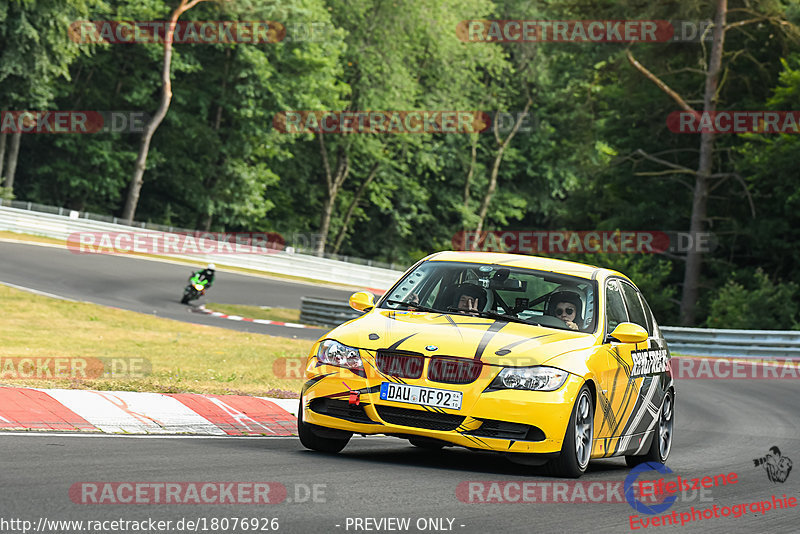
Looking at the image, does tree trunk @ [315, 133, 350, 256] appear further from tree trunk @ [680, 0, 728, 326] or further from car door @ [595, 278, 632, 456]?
car door @ [595, 278, 632, 456]

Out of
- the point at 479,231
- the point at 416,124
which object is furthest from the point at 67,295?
the point at 479,231

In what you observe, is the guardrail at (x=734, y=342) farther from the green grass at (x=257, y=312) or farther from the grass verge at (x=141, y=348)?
the green grass at (x=257, y=312)

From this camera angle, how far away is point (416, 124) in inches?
2694

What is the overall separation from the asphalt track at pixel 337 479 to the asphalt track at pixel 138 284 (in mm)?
17178

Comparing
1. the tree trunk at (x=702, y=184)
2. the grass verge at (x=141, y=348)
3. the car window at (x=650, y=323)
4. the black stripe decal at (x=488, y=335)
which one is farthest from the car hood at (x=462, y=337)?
the tree trunk at (x=702, y=184)

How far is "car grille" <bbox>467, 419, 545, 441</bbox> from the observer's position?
8.17m

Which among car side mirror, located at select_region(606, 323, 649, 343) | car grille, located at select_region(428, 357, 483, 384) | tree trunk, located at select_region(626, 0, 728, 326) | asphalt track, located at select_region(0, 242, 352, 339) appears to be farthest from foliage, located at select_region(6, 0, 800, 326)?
car grille, located at select_region(428, 357, 483, 384)

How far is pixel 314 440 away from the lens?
8961 millimetres

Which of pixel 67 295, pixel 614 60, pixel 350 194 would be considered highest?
pixel 614 60

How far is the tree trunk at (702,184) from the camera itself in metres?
38.2

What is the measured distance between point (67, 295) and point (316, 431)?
22.3 meters

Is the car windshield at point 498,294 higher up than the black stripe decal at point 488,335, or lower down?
higher up

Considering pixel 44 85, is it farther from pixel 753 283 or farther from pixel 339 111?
pixel 753 283

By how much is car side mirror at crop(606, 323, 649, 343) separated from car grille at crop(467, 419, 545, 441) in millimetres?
1381
